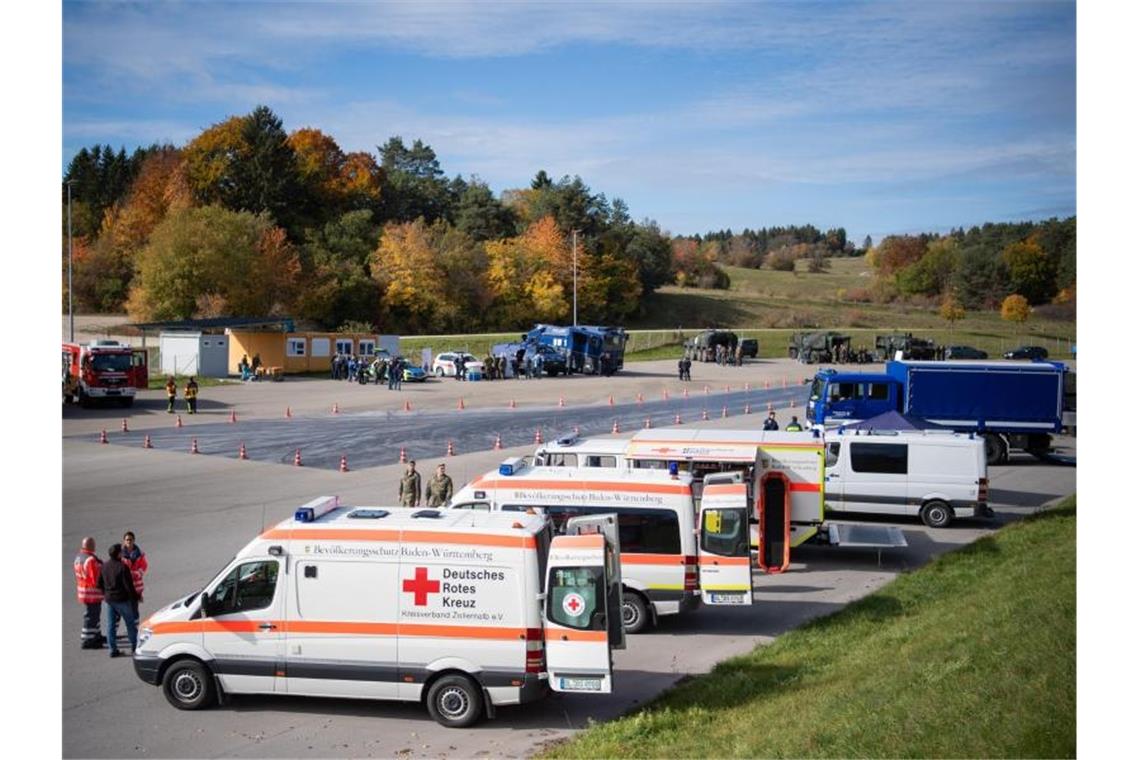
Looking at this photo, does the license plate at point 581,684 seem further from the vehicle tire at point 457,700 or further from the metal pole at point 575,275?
the metal pole at point 575,275

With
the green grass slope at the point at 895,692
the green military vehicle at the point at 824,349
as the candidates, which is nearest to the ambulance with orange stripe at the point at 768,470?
Answer: the green grass slope at the point at 895,692

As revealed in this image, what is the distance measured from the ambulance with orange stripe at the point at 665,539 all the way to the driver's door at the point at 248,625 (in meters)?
3.59

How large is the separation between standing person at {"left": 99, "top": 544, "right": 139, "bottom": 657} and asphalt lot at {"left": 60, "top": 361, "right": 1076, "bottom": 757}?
0.37 meters

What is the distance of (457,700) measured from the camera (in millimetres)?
10898

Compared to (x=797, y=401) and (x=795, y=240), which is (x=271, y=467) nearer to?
(x=797, y=401)

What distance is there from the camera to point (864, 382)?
33.5m

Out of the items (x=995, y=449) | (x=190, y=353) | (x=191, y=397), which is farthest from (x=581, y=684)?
(x=190, y=353)

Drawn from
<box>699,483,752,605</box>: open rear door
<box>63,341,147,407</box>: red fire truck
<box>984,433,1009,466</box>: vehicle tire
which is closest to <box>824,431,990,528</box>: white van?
<box>699,483,752,605</box>: open rear door

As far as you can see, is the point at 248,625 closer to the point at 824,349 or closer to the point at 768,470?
the point at 768,470

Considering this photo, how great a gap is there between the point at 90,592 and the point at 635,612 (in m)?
6.92

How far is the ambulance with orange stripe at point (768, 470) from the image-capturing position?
1794 cm

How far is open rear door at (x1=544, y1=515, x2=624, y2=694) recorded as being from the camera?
35.4 ft

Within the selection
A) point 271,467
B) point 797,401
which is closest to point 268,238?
point 797,401
